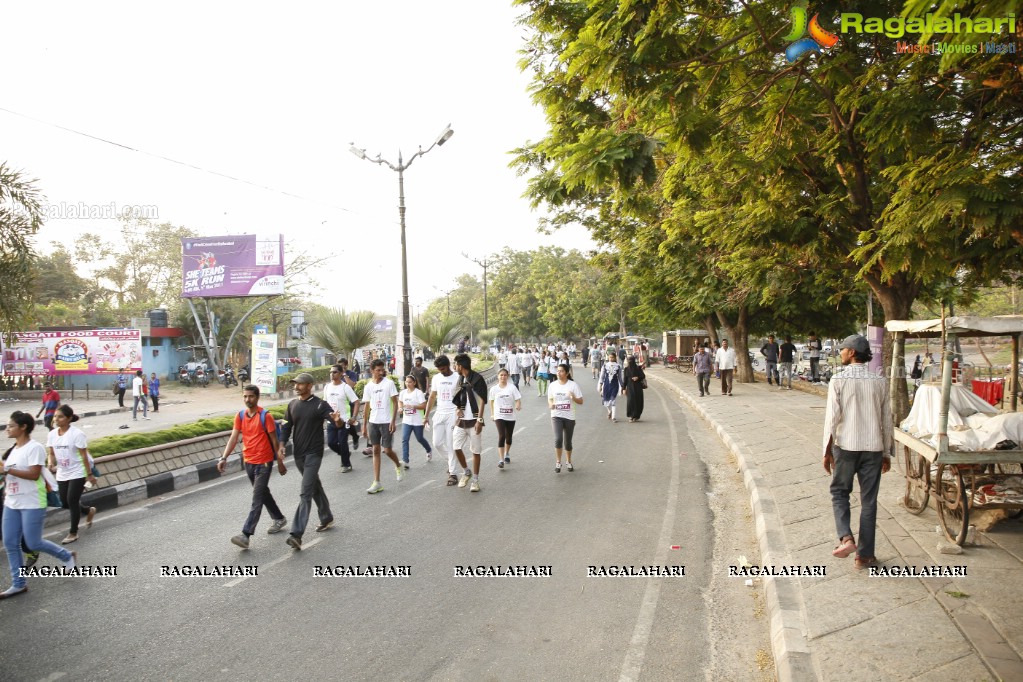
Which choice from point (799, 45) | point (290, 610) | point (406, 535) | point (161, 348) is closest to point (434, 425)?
point (406, 535)

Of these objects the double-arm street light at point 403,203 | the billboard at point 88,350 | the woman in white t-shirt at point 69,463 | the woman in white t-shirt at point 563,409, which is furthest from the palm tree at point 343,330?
the woman in white t-shirt at point 69,463

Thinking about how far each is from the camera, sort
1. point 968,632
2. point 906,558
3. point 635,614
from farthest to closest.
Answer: point 906,558, point 635,614, point 968,632

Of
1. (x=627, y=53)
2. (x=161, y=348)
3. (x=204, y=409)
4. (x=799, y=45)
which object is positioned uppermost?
(x=799, y=45)

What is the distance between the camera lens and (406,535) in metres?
6.69

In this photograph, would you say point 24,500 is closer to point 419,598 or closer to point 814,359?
point 419,598

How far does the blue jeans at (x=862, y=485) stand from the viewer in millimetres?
5020

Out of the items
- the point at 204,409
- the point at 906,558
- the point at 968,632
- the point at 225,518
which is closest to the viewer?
the point at 968,632

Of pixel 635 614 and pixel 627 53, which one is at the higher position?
pixel 627 53

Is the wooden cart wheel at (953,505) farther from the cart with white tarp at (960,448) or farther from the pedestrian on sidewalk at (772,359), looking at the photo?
the pedestrian on sidewalk at (772,359)

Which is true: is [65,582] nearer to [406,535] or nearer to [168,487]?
[406,535]

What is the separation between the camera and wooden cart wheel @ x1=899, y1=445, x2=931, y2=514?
6125 mm

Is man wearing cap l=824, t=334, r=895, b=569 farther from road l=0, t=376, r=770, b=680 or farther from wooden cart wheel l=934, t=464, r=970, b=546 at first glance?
road l=0, t=376, r=770, b=680

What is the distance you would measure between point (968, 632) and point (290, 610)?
4.53 meters

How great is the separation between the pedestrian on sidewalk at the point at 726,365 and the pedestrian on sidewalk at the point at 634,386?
5.36m
